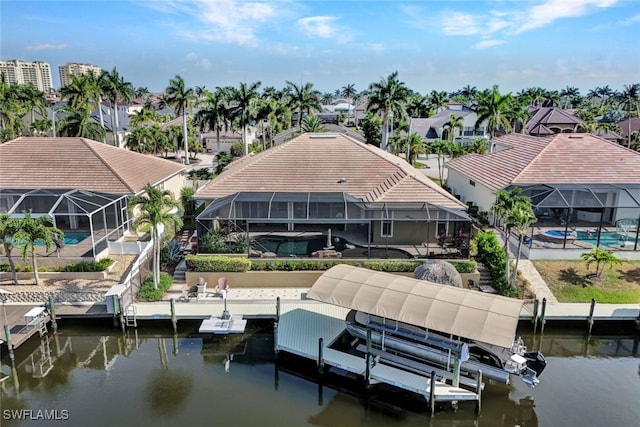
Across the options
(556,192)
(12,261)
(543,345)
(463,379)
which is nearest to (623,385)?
(543,345)

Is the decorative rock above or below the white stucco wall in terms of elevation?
below

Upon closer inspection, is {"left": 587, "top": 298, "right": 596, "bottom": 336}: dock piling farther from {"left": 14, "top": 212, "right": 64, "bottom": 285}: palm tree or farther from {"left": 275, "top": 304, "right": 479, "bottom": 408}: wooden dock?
{"left": 14, "top": 212, "right": 64, "bottom": 285}: palm tree

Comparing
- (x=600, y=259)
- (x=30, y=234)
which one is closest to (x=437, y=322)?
(x=600, y=259)

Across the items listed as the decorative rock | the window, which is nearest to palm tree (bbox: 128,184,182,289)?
the window

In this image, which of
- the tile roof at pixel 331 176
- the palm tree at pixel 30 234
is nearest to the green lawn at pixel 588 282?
the tile roof at pixel 331 176

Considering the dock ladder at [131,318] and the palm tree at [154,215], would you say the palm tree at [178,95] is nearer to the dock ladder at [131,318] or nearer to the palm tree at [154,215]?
the palm tree at [154,215]
